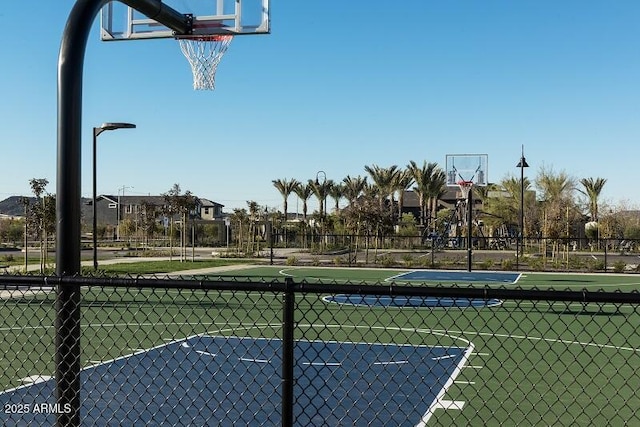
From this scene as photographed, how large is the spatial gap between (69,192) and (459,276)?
25687 millimetres

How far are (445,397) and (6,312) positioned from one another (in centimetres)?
1090

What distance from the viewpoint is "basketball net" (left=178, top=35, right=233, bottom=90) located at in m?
8.84

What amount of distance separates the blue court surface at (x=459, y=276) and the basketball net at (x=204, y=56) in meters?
17.7

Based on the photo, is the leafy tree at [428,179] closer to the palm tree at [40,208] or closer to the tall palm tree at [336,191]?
the tall palm tree at [336,191]

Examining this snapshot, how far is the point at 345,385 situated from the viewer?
9.23m

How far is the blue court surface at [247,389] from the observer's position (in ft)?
25.3

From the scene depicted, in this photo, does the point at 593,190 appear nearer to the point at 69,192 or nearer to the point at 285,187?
the point at 285,187

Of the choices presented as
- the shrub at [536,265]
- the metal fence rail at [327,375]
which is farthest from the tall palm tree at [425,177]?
the metal fence rail at [327,375]

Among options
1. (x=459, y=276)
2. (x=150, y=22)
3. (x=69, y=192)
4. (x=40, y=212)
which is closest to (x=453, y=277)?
(x=459, y=276)

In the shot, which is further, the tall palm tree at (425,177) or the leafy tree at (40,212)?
the tall palm tree at (425,177)

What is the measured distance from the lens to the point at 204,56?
31.1 feet

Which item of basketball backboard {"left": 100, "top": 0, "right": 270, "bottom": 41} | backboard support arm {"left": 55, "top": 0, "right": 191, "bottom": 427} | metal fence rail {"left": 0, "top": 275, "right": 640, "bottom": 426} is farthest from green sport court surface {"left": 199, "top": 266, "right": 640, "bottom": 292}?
backboard support arm {"left": 55, "top": 0, "right": 191, "bottom": 427}

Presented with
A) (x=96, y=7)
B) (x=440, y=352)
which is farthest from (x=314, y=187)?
(x=96, y=7)

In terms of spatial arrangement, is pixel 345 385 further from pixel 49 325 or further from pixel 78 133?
pixel 49 325
